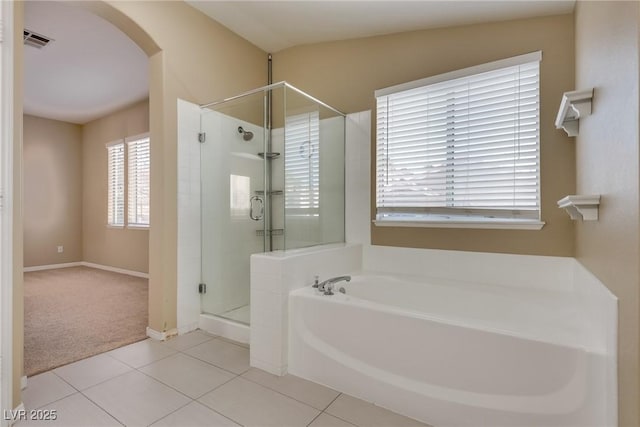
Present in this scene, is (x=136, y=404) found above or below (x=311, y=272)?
below

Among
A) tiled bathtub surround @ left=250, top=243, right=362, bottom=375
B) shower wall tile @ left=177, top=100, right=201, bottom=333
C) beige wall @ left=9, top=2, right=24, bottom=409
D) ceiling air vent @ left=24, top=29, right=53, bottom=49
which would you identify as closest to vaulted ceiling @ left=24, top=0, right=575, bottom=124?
ceiling air vent @ left=24, top=29, right=53, bottom=49

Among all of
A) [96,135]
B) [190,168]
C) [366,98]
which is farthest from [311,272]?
[96,135]

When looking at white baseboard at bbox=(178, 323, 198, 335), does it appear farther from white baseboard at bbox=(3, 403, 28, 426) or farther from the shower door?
white baseboard at bbox=(3, 403, 28, 426)

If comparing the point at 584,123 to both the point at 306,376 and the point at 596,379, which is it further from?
the point at 306,376

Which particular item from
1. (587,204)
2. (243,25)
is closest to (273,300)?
(587,204)

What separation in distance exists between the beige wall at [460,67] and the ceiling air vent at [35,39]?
7.57 feet

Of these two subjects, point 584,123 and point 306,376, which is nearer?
point 584,123

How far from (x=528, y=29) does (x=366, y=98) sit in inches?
49.2

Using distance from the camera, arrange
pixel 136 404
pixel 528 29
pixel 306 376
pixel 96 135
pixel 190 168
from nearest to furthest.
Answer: pixel 136 404 < pixel 306 376 < pixel 528 29 < pixel 190 168 < pixel 96 135

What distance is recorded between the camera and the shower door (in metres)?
2.74

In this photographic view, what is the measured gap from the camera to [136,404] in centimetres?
163

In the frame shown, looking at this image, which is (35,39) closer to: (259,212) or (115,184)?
(115,184)

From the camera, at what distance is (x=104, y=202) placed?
5512 millimetres

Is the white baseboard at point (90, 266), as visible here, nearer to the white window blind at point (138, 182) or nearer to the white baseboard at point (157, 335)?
the white window blind at point (138, 182)
